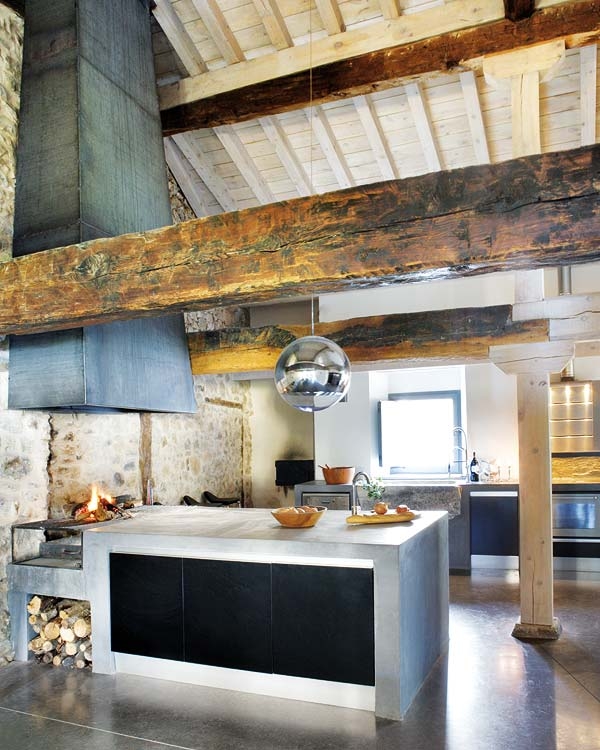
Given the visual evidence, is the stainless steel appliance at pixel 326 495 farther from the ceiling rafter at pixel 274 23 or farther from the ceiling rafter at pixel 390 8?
the ceiling rafter at pixel 390 8

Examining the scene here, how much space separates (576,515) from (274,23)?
547 centimetres

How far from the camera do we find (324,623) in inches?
141

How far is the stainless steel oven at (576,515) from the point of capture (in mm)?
6457

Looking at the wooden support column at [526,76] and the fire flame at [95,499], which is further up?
the wooden support column at [526,76]

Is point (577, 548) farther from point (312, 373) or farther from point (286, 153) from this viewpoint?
point (286, 153)

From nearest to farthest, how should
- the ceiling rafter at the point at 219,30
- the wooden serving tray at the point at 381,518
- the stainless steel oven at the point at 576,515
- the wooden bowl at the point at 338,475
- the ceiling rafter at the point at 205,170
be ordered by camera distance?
1. the wooden serving tray at the point at 381,518
2. the ceiling rafter at the point at 219,30
3. the ceiling rafter at the point at 205,170
4. the stainless steel oven at the point at 576,515
5. the wooden bowl at the point at 338,475

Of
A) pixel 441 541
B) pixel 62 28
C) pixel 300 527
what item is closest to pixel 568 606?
pixel 441 541

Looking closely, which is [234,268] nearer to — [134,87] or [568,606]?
[134,87]

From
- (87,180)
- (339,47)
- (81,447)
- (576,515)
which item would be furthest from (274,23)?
(576,515)

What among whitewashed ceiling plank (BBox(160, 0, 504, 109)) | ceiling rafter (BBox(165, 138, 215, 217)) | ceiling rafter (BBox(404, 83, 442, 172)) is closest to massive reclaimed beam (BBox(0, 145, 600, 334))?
whitewashed ceiling plank (BBox(160, 0, 504, 109))

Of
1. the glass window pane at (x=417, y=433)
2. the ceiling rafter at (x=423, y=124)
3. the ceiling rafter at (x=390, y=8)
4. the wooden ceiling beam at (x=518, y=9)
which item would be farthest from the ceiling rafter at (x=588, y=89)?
the glass window pane at (x=417, y=433)

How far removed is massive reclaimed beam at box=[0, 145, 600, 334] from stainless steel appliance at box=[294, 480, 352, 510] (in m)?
4.40

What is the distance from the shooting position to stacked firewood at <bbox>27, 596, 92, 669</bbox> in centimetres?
430

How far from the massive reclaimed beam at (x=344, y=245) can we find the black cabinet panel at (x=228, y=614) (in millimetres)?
1736
